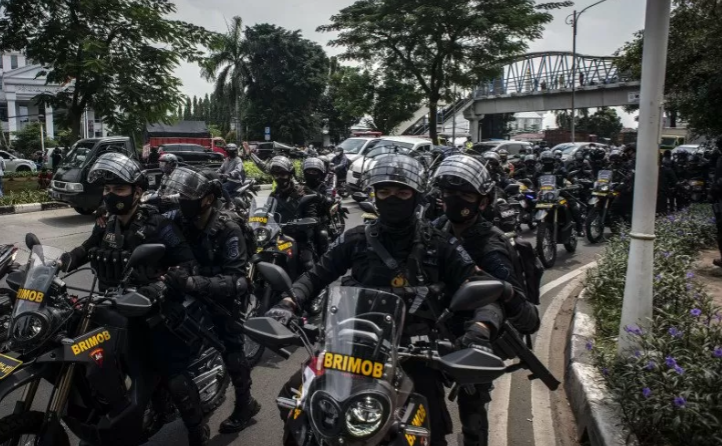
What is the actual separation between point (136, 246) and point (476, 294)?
235cm

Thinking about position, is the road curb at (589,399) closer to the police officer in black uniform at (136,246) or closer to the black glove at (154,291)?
the police officer in black uniform at (136,246)

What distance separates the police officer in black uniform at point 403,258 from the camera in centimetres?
272

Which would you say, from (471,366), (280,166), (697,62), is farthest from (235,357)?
(697,62)

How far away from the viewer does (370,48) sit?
25.0m

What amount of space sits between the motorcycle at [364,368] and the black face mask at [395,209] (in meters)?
0.66

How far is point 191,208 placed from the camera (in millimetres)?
3750

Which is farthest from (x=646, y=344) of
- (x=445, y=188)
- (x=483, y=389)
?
(x=445, y=188)

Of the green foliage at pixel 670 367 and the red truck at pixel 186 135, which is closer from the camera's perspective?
the green foliage at pixel 670 367

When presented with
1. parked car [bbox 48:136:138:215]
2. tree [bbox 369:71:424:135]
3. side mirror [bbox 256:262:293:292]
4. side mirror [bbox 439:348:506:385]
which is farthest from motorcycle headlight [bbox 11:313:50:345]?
tree [bbox 369:71:424:135]

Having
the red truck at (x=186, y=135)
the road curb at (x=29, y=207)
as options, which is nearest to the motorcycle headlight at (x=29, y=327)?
the road curb at (x=29, y=207)

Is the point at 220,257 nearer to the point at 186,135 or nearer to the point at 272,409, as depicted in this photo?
the point at 272,409

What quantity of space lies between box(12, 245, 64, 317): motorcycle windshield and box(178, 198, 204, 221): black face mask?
810mm

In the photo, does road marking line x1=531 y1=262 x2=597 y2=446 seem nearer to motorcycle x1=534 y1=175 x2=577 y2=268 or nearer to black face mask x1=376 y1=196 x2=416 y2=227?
motorcycle x1=534 y1=175 x2=577 y2=268

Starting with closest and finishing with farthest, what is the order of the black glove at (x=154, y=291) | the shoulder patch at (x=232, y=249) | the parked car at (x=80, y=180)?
the black glove at (x=154, y=291)
the shoulder patch at (x=232, y=249)
the parked car at (x=80, y=180)
